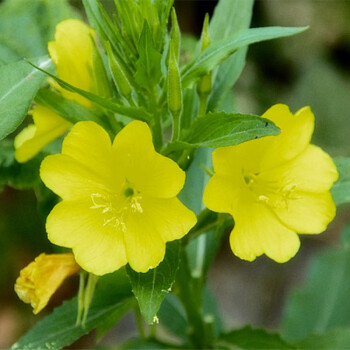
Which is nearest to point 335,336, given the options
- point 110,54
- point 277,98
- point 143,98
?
point 143,98

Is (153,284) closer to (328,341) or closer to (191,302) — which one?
(191,302)

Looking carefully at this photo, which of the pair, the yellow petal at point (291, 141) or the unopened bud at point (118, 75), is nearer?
the unopened bud at point (118, 75)

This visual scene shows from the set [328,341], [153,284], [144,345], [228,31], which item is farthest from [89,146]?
[328,341]

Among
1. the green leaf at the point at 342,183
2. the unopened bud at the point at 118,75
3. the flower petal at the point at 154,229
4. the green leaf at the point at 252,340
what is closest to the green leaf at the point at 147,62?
the unopened bud at the point at 118,75

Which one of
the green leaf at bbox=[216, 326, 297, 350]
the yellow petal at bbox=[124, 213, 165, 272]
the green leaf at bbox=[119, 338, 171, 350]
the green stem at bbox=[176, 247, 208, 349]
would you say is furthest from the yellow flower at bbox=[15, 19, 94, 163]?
the green leaf at bbox=[216, 326, 297, 350]

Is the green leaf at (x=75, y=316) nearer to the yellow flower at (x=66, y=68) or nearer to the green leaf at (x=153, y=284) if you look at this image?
the green leaf at (x=153, y=284)

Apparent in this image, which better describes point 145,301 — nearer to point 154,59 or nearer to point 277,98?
point 154,59
